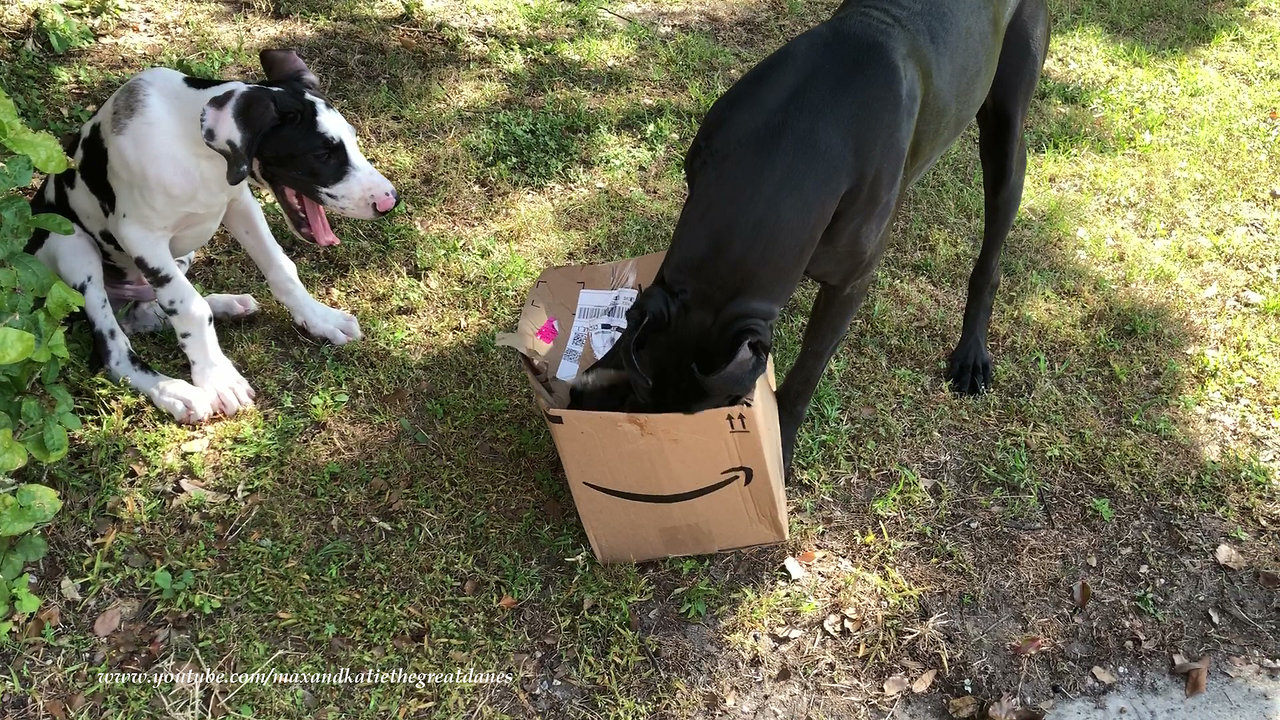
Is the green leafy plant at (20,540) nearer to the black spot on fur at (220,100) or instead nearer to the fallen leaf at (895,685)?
the black spot on fur at (220,100)

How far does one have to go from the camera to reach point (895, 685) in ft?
9.45

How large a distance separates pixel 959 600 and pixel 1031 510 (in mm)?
566

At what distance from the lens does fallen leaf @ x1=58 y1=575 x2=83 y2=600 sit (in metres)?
2.88

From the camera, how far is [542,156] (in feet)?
15.5

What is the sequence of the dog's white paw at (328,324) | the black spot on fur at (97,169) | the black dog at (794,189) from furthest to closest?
the dog's white paw at (328,324)
the black spot on fur at (97,169)
the black dog at (794,189)

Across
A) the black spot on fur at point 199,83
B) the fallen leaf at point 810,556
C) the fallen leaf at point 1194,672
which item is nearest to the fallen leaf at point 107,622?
the black spot on fur at point 199,83

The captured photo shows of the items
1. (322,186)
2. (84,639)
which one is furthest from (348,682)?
(322,186)

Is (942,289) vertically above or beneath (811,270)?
beneath

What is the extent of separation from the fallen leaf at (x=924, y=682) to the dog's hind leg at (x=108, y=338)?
2.76 meters

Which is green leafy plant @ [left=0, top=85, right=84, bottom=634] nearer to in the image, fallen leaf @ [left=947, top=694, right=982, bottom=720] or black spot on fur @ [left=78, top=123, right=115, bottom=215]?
black spot on fur @ [left=78, top=123, right=115, bottom=215]

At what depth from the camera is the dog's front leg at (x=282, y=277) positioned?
138 inches

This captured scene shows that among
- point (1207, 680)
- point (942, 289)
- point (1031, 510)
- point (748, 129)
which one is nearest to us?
point (748, 129)

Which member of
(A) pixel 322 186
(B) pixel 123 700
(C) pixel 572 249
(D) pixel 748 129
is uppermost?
(D) pixel 748 129

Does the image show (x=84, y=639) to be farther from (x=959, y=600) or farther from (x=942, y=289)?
(x=942, y=289)
